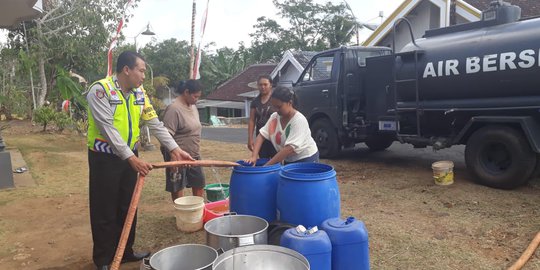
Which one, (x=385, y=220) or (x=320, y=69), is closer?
(x=385, y=220)

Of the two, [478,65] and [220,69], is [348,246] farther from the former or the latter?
[220,69]

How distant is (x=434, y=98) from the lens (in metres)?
5.98

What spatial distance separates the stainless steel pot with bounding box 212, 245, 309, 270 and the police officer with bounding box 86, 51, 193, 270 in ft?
3.08

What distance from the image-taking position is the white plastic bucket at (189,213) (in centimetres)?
401

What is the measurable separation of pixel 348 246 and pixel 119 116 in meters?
1.85

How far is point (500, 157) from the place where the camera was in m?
5.42

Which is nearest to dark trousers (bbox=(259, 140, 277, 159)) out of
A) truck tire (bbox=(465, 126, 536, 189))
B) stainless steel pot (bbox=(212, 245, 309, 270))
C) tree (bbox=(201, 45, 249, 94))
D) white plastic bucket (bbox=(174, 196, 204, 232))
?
white plastic bucket (bbox=(174, 196, 204, 232))

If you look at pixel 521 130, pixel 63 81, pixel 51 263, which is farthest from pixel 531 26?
pixel 63 81

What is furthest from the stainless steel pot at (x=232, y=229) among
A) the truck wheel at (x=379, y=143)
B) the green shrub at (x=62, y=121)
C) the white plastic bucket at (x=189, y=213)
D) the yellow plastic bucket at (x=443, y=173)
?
the green shrub at (x=62, y=121)

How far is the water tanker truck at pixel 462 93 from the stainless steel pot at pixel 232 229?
3.86 meters

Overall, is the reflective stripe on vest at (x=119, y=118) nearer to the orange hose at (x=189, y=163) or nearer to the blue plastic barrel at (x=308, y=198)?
the orange hose at (x=189, y=163)

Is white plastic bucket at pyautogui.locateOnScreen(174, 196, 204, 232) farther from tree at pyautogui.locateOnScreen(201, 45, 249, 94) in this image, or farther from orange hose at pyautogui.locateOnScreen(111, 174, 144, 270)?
tree at pyautogui.locateOnScreen(201, 45, 249, 94)

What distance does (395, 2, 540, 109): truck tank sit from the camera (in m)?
4.93

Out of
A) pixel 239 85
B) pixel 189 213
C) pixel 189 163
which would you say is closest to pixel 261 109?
pixel 189 213
